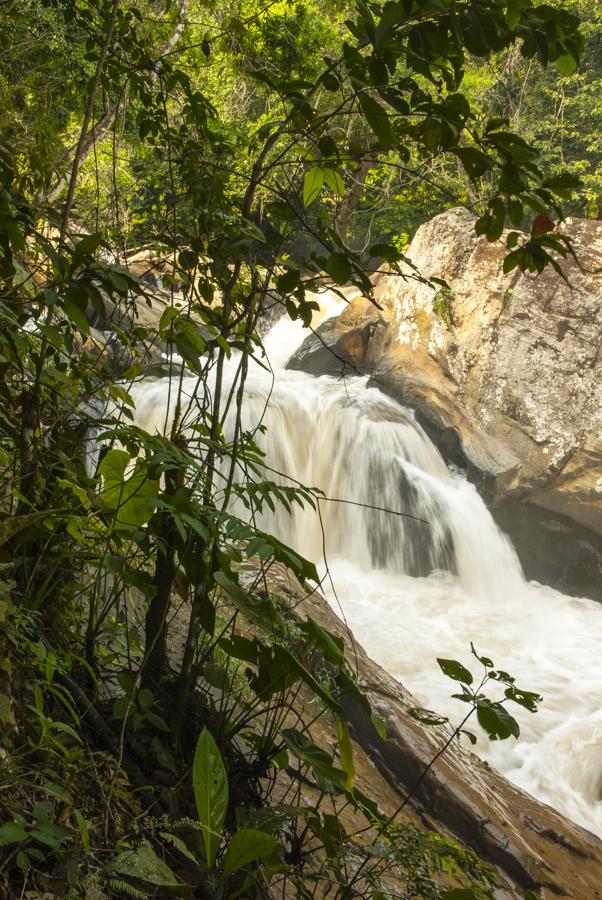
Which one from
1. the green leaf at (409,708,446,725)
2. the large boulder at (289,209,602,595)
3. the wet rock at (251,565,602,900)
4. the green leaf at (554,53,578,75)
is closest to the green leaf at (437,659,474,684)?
the green leaf at (409,708,446,725)

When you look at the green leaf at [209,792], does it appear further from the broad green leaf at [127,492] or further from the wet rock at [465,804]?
the wet rock at [465,804]

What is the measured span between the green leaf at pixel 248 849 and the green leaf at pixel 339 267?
997 millimetres

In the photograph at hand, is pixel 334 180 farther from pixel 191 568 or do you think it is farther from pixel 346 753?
pixel 346 753

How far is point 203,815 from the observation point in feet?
3.71

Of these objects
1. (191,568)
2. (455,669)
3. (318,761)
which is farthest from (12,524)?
(455,669)

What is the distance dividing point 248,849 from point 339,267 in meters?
1.06

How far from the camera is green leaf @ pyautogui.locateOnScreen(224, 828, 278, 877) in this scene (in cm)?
107

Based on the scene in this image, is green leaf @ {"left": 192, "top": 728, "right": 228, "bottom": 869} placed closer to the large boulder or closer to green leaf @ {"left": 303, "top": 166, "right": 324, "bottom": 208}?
green leaf @ {"left": 303, "top": 166, "right": 324, "bottom": 208}

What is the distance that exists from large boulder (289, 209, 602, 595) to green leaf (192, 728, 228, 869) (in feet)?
29.3

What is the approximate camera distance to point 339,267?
1.26 metres

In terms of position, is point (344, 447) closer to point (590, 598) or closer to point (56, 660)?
point (590, 598)

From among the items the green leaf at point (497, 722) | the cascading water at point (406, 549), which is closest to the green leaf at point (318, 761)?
the green leaf at point (497, 722)

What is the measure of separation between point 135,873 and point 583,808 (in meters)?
4.46

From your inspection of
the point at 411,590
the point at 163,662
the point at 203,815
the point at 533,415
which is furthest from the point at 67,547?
the point at 533,415
